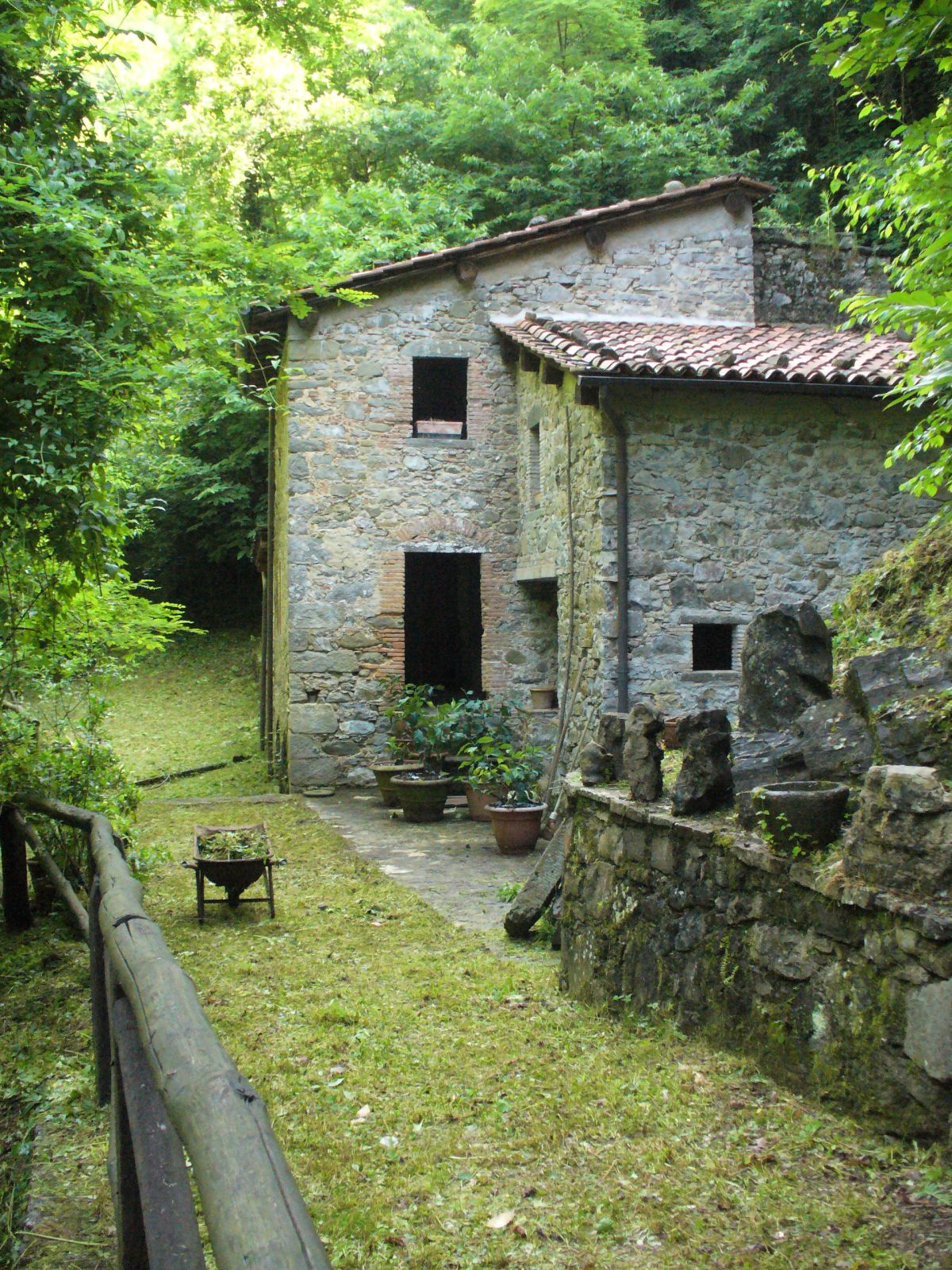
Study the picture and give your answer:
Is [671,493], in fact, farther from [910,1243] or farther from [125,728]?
[125,728]

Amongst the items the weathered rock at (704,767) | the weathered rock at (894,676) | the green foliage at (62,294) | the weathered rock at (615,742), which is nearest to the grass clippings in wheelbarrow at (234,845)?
the green foliage at (62,294)

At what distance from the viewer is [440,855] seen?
8594 millimetres

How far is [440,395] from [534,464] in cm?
255

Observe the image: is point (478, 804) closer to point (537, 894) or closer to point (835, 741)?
point (537, 894)

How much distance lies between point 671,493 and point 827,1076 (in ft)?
23.2

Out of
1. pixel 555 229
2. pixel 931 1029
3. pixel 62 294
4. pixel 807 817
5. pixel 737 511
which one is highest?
pixel 555 229

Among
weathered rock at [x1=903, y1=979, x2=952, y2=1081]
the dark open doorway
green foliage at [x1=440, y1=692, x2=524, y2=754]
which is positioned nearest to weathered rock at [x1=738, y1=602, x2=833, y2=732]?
weathered rock at [x1=903, y1=979, x2=952, y2=1081]

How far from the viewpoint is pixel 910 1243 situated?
2.26 m

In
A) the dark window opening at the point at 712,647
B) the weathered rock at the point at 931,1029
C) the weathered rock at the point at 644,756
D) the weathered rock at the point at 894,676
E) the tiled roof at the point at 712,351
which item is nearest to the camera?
the weathered rock at the point at 931,1029

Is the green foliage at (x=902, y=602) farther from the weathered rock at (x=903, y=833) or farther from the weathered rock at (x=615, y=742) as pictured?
the weathered rock at (x=903, y=833)

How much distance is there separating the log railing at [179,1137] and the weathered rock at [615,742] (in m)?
2.55

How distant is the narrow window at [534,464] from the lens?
1149 cm

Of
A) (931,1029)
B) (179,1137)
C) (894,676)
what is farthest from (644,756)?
(179,1137)

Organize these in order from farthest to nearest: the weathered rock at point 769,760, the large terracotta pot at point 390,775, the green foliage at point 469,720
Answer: the green foliage at point 469,720 → the large terracotta pot at point 390,775 → the weathered rock at point 769,760
